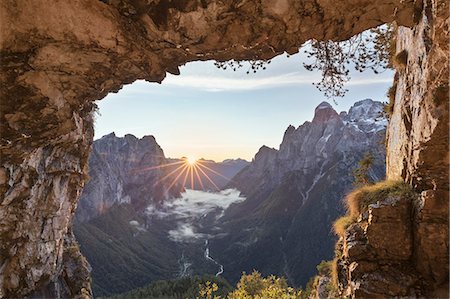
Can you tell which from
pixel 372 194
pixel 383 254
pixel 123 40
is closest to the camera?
pixel 383 254

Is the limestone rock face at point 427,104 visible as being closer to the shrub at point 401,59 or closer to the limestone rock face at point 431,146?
the limestone rock face at point 431,146

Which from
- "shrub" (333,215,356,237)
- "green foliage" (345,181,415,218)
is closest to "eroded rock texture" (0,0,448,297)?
"green foliage" (345,181,415,218)

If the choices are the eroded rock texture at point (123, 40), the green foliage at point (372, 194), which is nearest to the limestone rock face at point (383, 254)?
the green foliage at point (372, 194)

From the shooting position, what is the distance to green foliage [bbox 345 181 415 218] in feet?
45.6

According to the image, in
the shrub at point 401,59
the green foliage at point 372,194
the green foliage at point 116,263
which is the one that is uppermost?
the shrub at point 401,59

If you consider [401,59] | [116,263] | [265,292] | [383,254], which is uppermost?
[401,59]

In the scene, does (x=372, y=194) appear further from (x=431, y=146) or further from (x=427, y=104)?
(x=427, y=104)

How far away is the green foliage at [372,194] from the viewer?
13897mm

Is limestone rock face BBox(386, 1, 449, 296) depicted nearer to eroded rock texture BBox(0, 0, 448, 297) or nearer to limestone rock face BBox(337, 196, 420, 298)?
eroded rock texture BBox(0, 0, 448, 297)

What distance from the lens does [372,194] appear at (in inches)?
594

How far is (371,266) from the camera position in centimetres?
1319

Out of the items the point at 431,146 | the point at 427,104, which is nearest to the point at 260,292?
the point at 431,146

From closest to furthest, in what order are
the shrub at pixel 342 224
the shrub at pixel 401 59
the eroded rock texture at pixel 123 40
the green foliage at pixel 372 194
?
the eroded rock texture at pixel 123 40 < the green foliage at pixel 372 194 < the shrub at pixel 342 224 < the shrub at pixel 401 59

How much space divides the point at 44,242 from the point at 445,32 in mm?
36415
